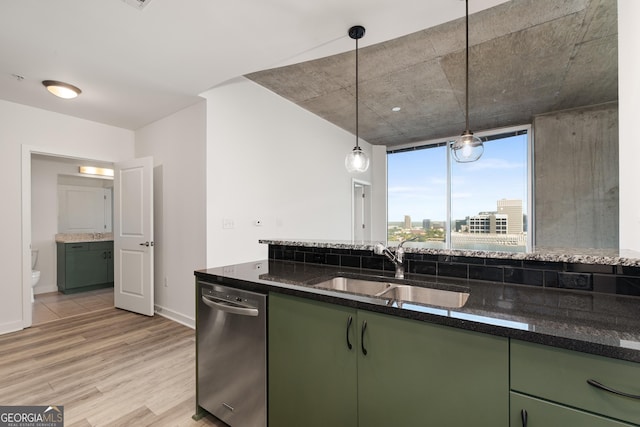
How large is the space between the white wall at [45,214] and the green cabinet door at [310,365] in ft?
17.0

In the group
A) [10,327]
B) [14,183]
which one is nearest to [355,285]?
[10,327]

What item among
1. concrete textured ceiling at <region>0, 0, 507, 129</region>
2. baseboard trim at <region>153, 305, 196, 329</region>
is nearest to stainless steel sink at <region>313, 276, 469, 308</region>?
concrete textured ceiling at <region>0, 0, 507, 129</region>

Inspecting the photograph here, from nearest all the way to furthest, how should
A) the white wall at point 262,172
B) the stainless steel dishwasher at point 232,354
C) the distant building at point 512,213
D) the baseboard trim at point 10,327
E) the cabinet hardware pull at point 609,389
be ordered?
the cabinet hardware pull at point 609,389 < the stainless steel dishwasher at point 232,354 < the baseboard trim at point 10,327 < the white wall at point 262,172 < the distant building at point 512,213

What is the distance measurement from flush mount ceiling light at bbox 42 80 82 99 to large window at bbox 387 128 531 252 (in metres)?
4.32

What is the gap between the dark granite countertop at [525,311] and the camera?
78cm

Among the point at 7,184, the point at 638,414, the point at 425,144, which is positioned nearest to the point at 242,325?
the point at 638,414

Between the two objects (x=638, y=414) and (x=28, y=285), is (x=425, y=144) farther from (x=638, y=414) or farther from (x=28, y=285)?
(x=28, y=285)

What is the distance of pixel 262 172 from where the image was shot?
362 cm

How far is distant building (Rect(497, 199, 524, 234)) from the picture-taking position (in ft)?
15.9

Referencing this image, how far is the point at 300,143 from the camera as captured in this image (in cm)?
429

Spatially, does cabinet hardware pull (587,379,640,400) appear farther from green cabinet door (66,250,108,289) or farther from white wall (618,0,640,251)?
green cabinet door (66,250,108,289)

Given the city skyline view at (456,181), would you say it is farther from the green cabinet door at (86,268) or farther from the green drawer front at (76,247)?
the green drawer front at (76,247)

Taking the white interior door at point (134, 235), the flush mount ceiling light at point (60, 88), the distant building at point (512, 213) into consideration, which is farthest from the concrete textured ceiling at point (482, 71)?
the white interior door at point (134, 235)

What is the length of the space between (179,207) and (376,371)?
9.83 ft
